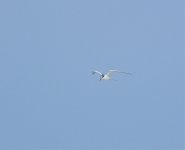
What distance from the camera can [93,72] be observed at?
2894cm

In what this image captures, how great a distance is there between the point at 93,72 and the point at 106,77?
1.56 m

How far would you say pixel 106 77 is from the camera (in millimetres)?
27688
